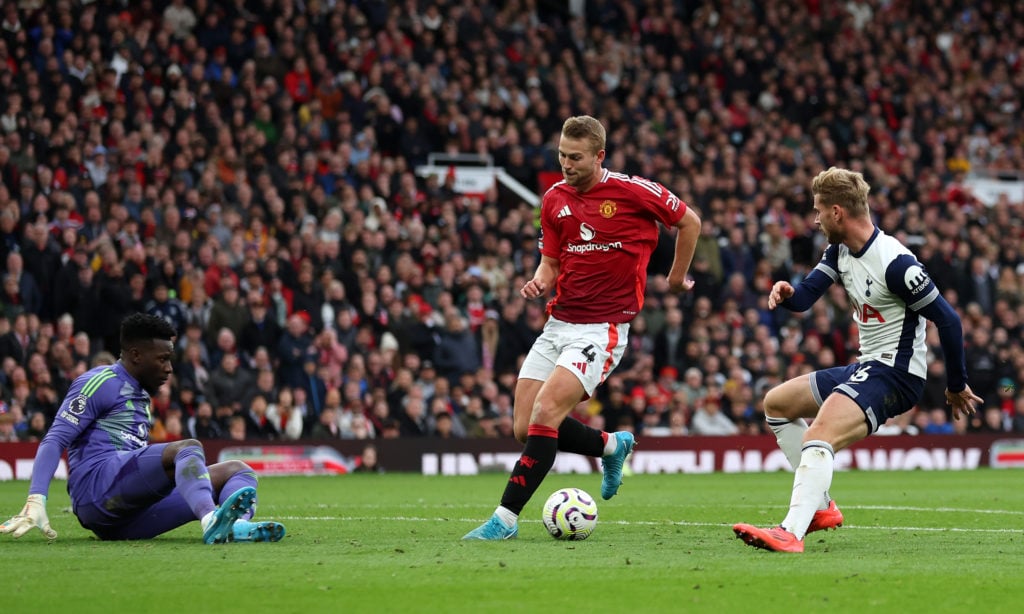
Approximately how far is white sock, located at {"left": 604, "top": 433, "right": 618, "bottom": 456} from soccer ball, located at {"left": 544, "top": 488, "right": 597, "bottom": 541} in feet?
3.00

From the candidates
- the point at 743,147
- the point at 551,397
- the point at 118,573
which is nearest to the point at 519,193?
the point at 743,147

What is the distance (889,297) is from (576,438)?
7.98 ft

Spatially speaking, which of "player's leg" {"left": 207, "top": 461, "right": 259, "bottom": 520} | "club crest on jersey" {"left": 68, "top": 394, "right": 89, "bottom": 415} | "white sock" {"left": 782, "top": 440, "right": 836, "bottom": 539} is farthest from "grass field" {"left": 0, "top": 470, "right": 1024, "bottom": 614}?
"club crest on jersey" {"left": 68, "top": 394, "right": 89, "bottom": 415}

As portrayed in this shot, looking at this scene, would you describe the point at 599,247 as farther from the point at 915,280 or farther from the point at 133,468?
the point at 133,468

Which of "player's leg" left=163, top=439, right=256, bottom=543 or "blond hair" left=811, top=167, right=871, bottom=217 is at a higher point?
"blond hair" left=811, top=167, right=871, bottom=217

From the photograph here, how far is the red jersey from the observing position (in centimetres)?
979

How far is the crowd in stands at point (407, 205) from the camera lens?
19.3m

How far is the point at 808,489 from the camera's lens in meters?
8.52

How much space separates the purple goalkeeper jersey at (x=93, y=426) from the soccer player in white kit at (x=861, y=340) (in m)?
3.80

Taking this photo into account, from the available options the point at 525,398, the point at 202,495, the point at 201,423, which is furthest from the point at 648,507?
the point at 201,423

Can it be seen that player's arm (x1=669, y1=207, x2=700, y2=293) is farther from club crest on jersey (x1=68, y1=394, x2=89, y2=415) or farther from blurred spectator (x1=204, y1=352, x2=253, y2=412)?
blurred spectator (x1=204, y1=352, x2=253, y2=412)

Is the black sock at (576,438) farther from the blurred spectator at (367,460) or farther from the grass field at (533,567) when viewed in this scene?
the blurred spectator at (367,460)

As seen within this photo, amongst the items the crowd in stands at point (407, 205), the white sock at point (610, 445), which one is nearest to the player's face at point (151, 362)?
the white sock at point (610, 445)

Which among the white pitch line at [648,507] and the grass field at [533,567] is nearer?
the grass field at [533,567]
